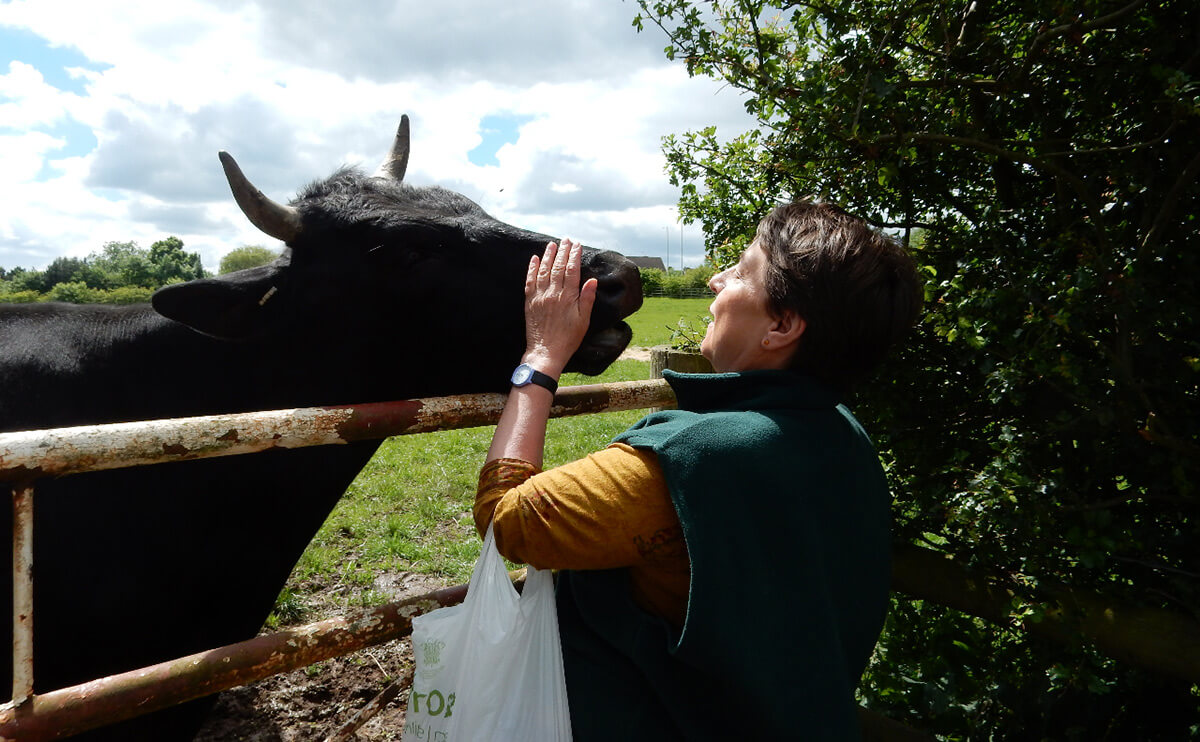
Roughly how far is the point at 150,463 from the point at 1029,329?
247 centimetres

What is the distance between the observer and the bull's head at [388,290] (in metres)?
2.43

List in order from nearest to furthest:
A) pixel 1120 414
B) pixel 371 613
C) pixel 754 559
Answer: pixel 754 559
pixel 371 613
pixel 1120 414

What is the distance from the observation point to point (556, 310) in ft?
5.93

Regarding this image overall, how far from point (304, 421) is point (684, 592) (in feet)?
3.17

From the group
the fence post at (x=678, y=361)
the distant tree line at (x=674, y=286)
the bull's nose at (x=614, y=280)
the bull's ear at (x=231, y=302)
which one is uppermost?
the distant tree line at (x=674, y=286)

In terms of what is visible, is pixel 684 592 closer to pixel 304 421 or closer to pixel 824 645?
pixel 824 645

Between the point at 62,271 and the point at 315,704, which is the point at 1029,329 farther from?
the point at 62,271

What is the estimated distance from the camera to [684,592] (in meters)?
1.38

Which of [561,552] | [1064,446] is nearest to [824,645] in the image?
[561,552]

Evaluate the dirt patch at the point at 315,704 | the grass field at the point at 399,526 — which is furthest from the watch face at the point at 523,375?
the dirt patch at the point at 315,704

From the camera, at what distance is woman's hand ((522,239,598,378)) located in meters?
1.74

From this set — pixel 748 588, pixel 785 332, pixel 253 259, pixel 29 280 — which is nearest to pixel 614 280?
pixel 785 332

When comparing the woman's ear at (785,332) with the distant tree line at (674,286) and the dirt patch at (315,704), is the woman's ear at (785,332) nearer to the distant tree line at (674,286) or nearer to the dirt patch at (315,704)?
the dirt patch at (315,704)

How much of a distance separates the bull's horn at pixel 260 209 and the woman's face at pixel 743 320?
1.71m
